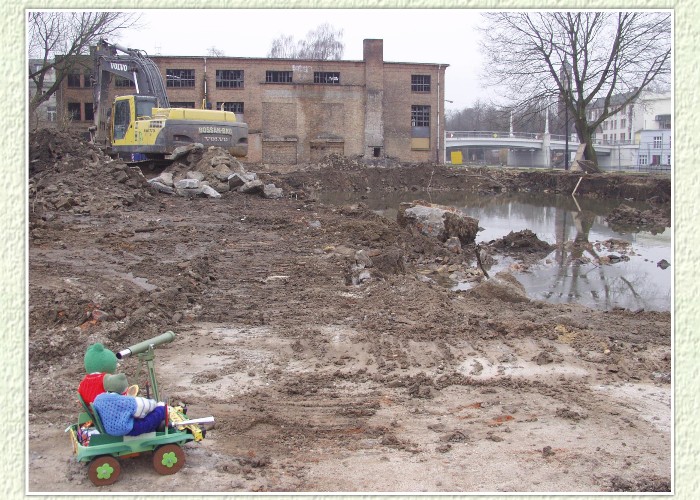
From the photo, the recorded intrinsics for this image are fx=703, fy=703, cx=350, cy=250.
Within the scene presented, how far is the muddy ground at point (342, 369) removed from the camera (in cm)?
430

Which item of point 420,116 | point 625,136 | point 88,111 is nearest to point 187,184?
point 88,111

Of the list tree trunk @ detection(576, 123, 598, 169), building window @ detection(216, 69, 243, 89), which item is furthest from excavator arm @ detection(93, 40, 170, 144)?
tree trunk @ detection(576, 123, 598, 169)

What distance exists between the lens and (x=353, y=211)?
19266mm

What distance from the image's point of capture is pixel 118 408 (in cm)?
381

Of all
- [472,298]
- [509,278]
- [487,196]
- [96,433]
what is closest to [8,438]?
[96,433]

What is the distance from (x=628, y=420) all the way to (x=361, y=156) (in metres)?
44.7

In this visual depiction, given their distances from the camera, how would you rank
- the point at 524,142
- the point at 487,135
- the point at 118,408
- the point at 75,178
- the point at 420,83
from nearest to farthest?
the point at 118,408 < the point at 75,178 < the point at 420,83 < the point at 524,142 < the point at 487,135

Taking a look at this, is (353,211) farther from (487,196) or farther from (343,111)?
(343,111)

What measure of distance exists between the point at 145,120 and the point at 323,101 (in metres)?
27.8

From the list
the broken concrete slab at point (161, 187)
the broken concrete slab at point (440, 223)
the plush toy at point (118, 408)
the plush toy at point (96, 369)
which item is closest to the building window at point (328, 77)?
the broken concrete slab at point (161, 187)

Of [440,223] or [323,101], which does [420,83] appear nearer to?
[323,101]

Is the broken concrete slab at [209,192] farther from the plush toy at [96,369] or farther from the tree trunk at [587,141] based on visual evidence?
the tree trunk at [587,141]

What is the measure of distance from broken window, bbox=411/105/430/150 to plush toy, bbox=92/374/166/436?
48.2 m

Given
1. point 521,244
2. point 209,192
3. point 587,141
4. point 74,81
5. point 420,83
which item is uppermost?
point 420,83
